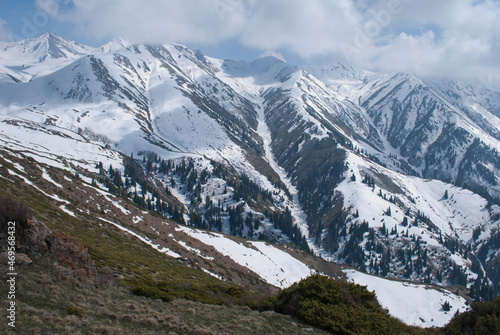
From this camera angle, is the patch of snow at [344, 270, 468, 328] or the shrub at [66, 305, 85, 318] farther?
the patch of snow at [344, 270, 468, 328]

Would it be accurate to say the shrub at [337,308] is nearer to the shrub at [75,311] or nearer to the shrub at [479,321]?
the shrub at [479,321]

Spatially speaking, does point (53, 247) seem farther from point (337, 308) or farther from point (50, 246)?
point (337, 308)

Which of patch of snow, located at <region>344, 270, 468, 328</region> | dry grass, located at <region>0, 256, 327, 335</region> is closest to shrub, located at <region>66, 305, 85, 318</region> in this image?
dry grass, located at <region>0, 256, 327, 335</region>

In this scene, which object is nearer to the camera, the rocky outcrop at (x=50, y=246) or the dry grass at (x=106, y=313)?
the dry grass at (x=106, y=313)

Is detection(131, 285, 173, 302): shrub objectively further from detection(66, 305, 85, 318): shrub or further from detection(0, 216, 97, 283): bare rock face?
detection(66, 305, 85, 318): shrub

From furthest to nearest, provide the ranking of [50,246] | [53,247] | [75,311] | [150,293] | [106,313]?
[150,293], [53,247], [50,246], [106,313], [75,311]

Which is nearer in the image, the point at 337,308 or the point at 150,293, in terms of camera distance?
the point at 150,293

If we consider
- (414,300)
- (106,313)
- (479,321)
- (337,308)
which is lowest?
(106,313)

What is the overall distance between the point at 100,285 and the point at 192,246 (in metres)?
59.6

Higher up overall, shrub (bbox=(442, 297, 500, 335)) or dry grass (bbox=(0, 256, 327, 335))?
shrub (bbox=(442, 297, 500, 335))

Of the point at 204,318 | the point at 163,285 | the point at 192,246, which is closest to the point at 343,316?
the point at 204,318

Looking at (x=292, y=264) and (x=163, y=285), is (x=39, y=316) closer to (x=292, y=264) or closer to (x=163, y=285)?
(x=163, y=285)

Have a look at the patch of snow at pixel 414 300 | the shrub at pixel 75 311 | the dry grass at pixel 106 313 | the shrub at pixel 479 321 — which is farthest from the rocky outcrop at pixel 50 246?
the patch of snow at pixel 414 300

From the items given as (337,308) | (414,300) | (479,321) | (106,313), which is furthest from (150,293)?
(414,300)
